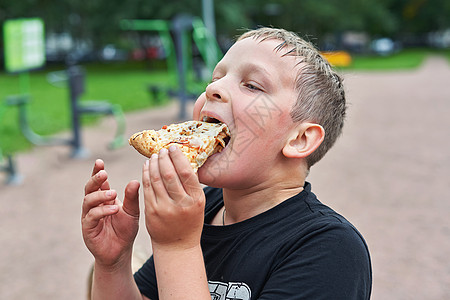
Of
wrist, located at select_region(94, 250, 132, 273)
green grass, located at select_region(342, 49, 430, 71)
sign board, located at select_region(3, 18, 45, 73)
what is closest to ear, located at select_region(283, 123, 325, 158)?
wrist, located at select_region(94, 250, 132, 273)

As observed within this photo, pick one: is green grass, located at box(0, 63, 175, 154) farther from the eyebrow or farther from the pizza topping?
the eyebrow

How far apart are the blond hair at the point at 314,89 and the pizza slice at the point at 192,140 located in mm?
235

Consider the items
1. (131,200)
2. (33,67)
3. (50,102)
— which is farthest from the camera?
(50,102)

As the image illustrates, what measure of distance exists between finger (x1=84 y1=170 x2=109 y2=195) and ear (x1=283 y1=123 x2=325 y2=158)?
541mm

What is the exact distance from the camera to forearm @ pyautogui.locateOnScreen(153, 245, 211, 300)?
4.45ft

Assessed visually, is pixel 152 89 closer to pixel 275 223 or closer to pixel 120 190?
pixel 120 190

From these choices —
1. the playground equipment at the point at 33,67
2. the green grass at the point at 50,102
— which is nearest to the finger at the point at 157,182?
the playground equipment at the point at 33,67

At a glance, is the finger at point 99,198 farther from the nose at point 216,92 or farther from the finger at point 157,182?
the nose at point 216,92

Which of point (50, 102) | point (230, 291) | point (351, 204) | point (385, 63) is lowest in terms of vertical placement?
point (385, 63)

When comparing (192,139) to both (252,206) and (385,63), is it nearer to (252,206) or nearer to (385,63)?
(252,206)

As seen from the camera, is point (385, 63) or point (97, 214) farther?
point (385, 63)

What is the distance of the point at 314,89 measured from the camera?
62.0 inches

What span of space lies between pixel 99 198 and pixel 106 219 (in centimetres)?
13

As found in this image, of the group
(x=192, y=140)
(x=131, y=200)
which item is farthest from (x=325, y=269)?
(x=131, y=200)
